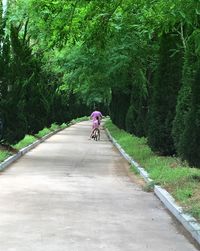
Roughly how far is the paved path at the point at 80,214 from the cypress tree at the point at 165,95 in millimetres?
2623

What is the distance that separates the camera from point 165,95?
61.3 feet

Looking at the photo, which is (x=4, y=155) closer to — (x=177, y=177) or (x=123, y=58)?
(x=177, y=177)

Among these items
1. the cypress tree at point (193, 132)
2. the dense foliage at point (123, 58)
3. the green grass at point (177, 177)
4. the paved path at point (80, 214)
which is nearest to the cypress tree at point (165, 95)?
the dense foliage at point (123, 58)

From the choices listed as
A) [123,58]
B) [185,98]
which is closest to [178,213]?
[185,98]

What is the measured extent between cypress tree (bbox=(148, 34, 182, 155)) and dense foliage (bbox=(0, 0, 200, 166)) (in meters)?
0.03

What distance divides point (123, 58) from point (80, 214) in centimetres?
1487

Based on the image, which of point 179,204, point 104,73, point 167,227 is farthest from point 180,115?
point 104,73

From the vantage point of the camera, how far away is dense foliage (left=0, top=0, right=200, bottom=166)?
31.4 feet

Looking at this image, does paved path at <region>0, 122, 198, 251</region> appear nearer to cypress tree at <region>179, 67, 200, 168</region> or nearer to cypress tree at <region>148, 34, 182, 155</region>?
cypress tree at <region>179, 67, 200, 168</region>

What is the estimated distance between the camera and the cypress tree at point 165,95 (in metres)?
18.3

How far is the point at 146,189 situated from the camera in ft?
41.5

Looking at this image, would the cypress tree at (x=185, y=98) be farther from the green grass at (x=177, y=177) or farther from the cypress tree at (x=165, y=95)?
the cypress tree at (x=165, y=95)

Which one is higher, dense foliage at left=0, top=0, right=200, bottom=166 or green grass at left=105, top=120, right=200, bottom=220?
dense foliage at left=0, top=0, right=200, bottom=166

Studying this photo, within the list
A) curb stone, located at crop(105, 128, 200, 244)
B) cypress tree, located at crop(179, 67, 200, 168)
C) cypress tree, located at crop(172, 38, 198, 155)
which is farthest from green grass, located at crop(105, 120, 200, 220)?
cypress tree, located at crop(172, 38, 198, 155)
